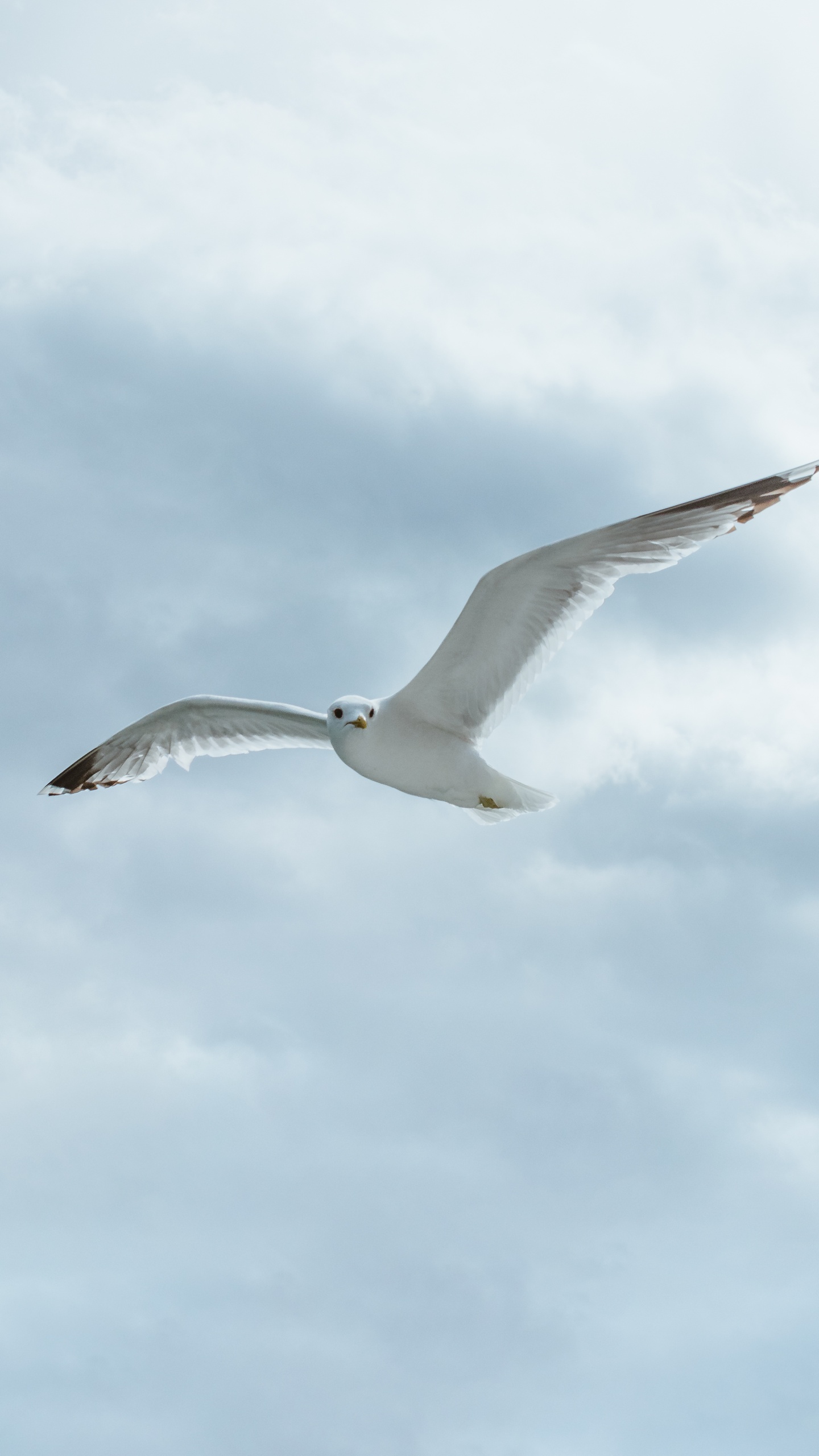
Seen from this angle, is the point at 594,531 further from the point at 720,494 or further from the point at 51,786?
the point at 51,786

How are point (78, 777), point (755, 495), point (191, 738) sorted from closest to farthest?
point (755, 495)
point (191, 738)
point (78, 777)

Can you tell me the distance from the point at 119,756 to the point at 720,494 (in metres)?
7.42

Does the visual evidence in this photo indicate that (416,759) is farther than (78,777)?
No

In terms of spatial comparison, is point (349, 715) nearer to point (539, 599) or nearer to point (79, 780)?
point (539, 599)

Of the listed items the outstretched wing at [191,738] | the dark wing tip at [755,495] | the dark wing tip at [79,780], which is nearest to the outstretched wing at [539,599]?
the dark wing tip at [755,495]

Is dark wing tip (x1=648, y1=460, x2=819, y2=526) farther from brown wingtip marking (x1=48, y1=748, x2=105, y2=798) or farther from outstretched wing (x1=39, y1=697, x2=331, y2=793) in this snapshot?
brown wingtip marking (x1=48, y1=748, x2=105, y2=798)

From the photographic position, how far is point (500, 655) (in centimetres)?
1166

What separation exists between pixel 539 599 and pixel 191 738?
5132 millimetres

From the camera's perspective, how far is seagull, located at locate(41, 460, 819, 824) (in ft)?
36.0

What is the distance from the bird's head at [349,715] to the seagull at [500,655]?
1 cm

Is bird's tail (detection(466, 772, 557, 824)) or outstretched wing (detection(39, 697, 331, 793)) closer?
bird's tail (detection(466, 772, 557, 824))

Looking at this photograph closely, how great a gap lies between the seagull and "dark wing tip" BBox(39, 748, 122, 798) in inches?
166

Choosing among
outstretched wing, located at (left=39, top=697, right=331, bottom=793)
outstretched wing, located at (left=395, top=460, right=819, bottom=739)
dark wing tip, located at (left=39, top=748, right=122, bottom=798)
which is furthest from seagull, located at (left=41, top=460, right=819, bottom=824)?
dark wing tip, located at (left=39, top=748, right=122, bottom=798)

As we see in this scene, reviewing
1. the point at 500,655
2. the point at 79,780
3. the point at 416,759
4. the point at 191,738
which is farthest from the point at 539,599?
the point at 79,780
